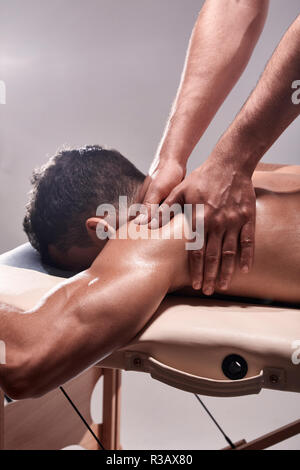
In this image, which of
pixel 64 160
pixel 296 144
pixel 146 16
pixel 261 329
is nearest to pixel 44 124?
pixel 146 16

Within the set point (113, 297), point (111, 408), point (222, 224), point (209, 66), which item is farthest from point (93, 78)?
point (113, 297)

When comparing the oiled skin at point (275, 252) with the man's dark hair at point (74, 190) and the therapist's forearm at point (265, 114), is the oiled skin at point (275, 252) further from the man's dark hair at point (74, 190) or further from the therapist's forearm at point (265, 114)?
the man's dark hair at point (74, 190)

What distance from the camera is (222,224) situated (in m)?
0.85

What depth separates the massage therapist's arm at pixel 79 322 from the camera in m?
0.71

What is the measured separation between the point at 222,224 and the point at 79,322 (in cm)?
31

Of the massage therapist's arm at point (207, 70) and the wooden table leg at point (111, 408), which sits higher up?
the massage therapist's arm at point (207, 70)

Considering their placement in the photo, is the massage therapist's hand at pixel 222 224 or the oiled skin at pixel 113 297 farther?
the massage therapist's hand at pixel 222 224

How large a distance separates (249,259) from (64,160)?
0.48 m

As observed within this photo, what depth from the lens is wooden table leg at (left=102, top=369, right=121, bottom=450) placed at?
171 centimetres

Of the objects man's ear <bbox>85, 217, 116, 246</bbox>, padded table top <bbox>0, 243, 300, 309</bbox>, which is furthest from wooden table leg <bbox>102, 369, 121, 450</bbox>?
man's ear <bbox>85, 217, 116, 246</bbox>

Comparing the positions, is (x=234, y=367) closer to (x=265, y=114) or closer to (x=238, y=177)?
(x=238, y=177)

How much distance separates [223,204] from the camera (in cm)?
85

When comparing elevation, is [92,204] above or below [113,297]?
above

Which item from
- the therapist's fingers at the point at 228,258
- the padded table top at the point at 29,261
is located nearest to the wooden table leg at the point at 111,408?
the padded table top at the point at 29,261
